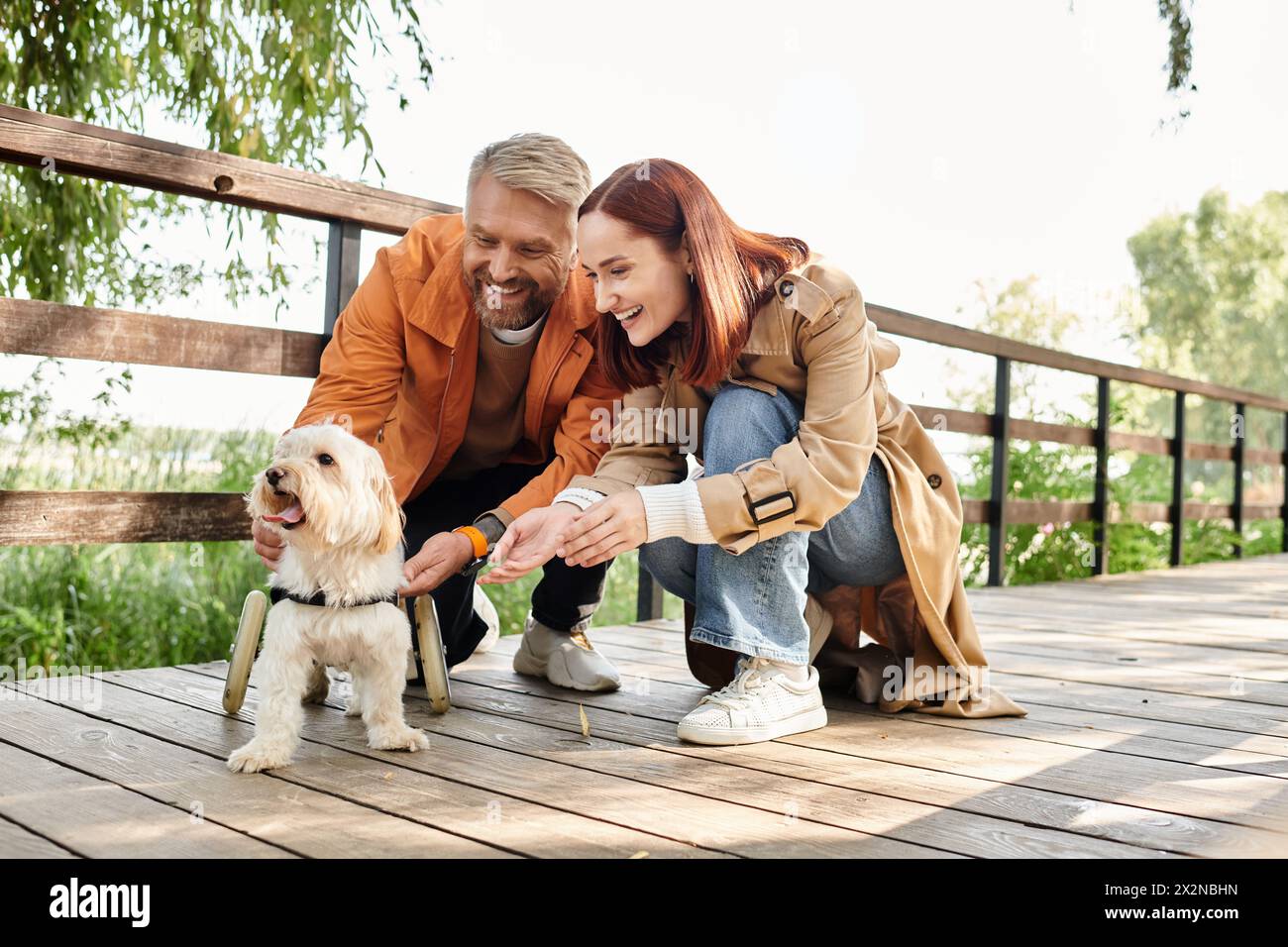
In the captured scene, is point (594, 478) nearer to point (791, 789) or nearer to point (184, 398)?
point (791, 789)

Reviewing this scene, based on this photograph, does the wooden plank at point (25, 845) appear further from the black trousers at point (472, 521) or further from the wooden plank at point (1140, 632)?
the wooden plank at point (1140, 632)

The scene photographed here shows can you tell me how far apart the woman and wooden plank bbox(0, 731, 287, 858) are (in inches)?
22.0

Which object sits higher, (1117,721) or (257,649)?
(257,649)

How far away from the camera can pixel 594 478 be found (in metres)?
2.20

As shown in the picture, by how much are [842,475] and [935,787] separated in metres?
0.55

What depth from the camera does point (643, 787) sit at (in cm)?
180

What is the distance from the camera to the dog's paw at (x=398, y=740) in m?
2.00

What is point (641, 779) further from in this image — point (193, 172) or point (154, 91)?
point (154, 91)

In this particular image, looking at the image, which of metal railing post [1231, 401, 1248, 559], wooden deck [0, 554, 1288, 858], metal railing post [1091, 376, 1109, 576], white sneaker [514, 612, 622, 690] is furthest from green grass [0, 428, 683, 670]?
metal railing post [1231, 401, 1248, 559]

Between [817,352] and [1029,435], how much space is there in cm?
382

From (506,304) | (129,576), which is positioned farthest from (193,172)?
(129,576)

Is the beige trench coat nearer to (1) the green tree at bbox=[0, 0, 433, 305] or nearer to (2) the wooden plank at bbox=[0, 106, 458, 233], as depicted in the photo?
(2) the wooden plank at bbox=[0, 106, 458, 233]

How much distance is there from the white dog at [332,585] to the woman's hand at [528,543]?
0.75 ft

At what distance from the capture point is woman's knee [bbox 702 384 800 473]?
84.1 inches
